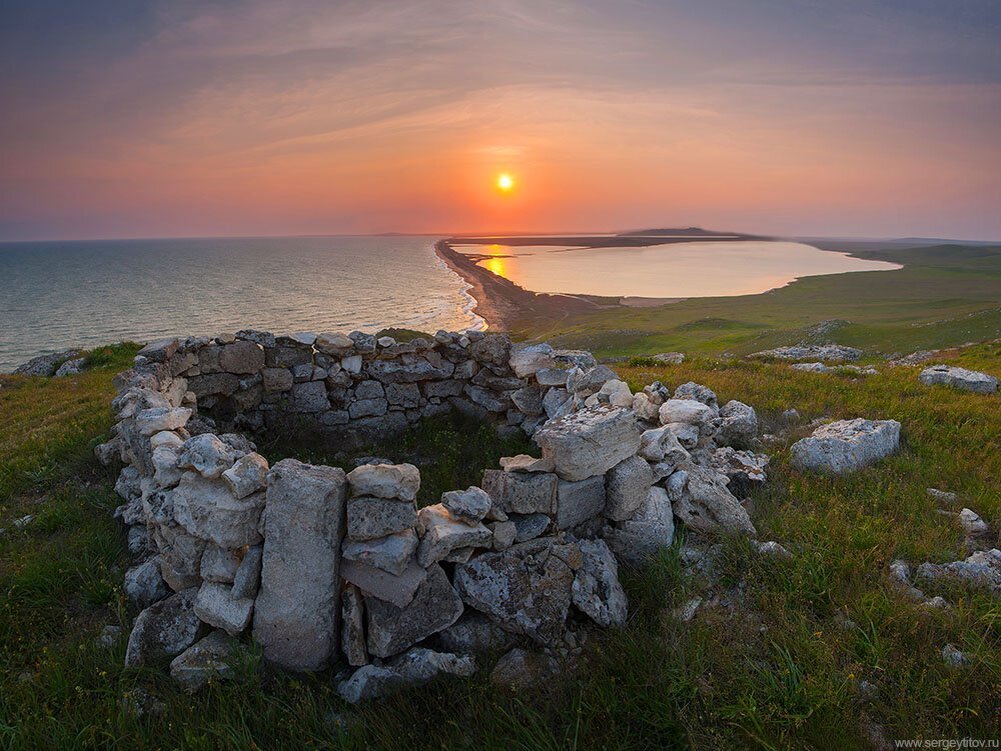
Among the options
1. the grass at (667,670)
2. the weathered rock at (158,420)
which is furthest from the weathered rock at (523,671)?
the weathered rock at (158,420)

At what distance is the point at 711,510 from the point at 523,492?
2.24m

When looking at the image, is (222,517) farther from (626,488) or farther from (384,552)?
(626,488)

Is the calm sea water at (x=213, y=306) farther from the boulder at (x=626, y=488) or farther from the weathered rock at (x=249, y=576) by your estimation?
the weathered rock at (x=249, y=576)

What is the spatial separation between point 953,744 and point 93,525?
865cm

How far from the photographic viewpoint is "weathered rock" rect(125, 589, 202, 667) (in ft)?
15.6

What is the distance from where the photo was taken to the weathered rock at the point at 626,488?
239 inches

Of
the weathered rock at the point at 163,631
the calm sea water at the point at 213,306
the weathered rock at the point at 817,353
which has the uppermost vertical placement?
the weathered rock at the point at 163,631

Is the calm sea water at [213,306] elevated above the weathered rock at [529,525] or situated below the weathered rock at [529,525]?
below

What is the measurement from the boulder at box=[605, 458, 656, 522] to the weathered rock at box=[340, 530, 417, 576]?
2.39 metres

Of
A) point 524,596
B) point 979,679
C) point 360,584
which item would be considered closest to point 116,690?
point 360,584

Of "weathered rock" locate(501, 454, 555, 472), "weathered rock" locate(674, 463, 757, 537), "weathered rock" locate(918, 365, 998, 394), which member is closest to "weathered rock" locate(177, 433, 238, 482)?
"weathered rock" locate(501, 454, 555, 472)

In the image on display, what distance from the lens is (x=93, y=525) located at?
6672mm

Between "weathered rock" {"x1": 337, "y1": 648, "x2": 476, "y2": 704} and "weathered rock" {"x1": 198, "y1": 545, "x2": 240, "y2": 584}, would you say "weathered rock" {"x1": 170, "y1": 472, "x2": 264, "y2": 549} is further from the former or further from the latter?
"weathered rock" {"x1": 337, "y1": 648, "x2": 476, "y2": 704}

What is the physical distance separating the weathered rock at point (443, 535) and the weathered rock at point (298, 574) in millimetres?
821
